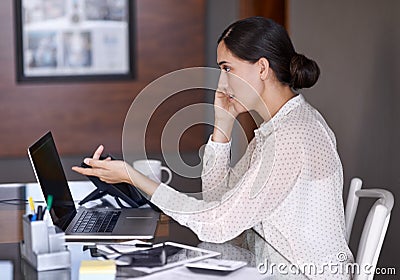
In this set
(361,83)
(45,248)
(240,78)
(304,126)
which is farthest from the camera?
(361,83)

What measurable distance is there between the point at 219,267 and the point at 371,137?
173 centimetres

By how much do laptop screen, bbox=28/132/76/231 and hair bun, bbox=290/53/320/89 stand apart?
0.74 m

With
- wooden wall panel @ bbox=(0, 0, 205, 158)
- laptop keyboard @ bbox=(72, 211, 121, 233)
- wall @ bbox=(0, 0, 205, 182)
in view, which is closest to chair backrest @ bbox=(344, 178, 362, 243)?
laptop keyboard @ bbox=(72, 211, 121, 233)

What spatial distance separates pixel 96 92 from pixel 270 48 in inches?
175

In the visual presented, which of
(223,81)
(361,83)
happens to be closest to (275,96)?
(223,81)

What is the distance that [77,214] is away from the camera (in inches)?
93.6

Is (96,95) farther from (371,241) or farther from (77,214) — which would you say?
(371,241)

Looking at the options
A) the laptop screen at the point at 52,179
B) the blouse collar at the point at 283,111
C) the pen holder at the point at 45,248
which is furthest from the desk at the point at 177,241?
the blouse collar at the point at 283,111

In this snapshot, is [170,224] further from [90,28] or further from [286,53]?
[90,28]

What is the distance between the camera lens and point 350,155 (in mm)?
3600

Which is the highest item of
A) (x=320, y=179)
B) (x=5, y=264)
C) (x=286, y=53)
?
(x=286, y=53)

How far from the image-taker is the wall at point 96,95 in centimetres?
638

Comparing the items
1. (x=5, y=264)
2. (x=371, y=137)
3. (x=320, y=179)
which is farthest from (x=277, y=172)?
(x=371, y=137)

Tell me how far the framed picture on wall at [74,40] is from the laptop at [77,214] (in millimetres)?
4126
